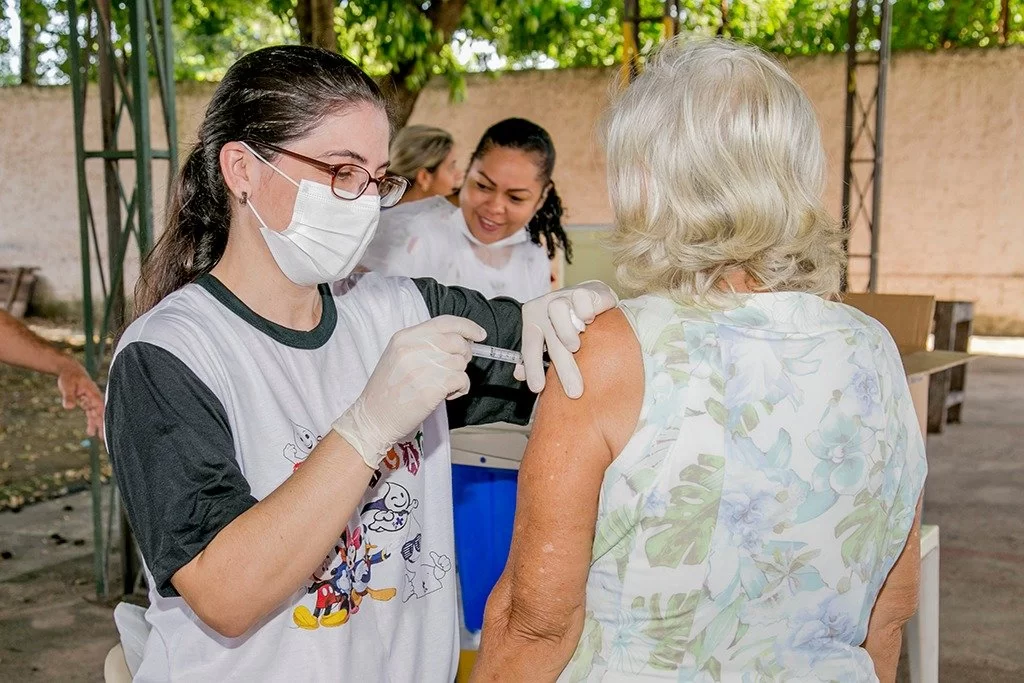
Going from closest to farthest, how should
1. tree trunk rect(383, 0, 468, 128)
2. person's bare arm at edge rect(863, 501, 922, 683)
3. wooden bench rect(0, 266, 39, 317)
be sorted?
person's bare arm at edge rect(863, 501, 922, 683), tree trunk rect(383, 0, 468, 128), wooden bench rect(0, 266, 39, 317)

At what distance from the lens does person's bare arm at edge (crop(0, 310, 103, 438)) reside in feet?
8.51

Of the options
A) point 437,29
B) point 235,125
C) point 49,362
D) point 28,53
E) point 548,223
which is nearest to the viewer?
point 235,125

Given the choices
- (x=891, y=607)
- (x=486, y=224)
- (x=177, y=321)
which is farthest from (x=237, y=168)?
(x=486, y=224)

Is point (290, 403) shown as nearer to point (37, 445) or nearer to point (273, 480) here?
point (273, 480)

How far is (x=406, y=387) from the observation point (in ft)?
3.85

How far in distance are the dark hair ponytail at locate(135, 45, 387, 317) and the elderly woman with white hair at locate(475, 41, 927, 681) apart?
1.31ft

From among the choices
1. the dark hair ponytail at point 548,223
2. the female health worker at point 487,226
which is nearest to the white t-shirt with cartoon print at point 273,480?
the female health worker at point 487,226

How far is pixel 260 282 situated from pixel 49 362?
65.2 inches

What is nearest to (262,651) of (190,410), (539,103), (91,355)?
(190,410)

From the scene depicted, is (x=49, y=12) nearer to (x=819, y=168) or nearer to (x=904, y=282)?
(x=904, y=282)

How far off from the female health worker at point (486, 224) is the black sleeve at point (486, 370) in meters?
1.61

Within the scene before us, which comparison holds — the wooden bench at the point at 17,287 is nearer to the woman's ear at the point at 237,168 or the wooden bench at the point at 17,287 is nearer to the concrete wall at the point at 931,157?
the concrete wall at the point at 931,157

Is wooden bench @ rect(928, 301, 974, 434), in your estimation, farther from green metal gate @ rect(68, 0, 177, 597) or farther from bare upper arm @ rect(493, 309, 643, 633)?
bare upper arm @ rect(493, 309, 643, 633)

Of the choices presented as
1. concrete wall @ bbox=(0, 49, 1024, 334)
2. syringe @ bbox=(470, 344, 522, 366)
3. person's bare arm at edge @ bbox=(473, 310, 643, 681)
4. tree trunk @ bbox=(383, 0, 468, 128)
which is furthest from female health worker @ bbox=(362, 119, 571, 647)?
concrete wall @ bbox=(0, 49, 1024, 334)
